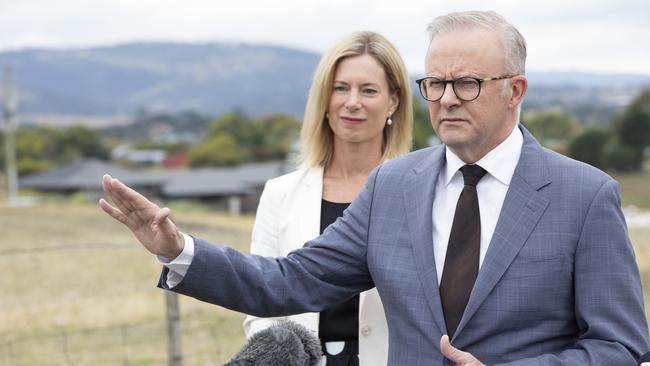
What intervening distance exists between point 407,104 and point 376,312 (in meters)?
1.00

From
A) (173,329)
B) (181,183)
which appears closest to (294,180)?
(173,329)

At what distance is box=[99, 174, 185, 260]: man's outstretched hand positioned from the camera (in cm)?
224

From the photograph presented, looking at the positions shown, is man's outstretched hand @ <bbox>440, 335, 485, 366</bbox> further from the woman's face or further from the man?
the woman's face

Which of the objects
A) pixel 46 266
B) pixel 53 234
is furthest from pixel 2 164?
pixel 46 266

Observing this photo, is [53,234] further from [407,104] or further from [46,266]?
[407,104]

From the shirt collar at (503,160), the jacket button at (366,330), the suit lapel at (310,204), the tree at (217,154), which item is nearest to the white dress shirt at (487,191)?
the shirt collar at (503,160)

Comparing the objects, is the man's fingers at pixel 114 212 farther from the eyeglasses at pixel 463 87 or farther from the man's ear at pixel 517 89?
the man's ear at pixel 517 89

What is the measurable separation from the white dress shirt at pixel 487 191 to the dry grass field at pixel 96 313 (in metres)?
4.53

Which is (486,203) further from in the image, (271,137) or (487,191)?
(271,137)

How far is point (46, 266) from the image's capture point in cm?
1748

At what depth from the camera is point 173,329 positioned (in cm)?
583

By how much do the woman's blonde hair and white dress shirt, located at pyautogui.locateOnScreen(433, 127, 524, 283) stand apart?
1177mm

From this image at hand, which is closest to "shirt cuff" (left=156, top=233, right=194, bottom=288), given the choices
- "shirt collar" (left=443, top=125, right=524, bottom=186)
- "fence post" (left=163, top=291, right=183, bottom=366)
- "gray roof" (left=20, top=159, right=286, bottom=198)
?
"shirt collar" (left=443, top=125, right=524, bottom=186)

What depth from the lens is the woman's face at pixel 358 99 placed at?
3527 mm
